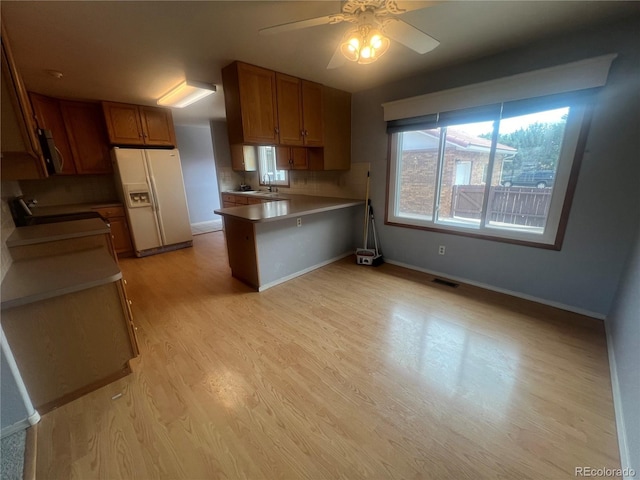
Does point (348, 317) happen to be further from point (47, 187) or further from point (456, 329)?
point (47, 187)

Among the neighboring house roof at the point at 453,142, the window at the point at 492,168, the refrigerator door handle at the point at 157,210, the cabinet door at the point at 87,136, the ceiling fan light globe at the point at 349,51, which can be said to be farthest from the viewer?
the refrigerator door handle at the point at 157,210

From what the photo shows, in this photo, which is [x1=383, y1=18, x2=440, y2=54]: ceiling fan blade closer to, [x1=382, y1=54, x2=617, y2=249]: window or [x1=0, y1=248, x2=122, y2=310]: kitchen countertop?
[x1=382, y1=54, x2=617, y2=249]: window

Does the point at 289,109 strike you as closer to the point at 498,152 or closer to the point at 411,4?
the point at 411,4

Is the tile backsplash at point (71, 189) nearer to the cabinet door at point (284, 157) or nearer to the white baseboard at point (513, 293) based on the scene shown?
the cabinet door at point (284, 157)

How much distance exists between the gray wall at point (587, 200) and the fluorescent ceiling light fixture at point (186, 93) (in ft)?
7.33

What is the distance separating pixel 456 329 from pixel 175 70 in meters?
3.55

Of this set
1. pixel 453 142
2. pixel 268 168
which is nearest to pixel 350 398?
pixel 453 142

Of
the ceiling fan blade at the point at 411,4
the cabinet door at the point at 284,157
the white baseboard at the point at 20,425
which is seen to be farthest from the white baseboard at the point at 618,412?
the cabinet door at the point at 284,157

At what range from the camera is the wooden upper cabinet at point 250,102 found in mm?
2416

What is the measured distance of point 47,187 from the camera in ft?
12.4

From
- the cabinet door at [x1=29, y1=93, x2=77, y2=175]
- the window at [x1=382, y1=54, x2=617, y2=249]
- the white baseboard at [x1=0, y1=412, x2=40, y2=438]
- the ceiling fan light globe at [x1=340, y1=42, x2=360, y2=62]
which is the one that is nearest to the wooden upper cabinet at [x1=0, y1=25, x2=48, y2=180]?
the white baseboard at [x1=0, y1=412, x2=40, y2=438]

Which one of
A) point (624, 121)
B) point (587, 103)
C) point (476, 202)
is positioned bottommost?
point (476, 202)

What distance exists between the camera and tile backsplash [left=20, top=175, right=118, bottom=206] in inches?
146

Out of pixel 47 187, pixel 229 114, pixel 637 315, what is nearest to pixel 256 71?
pixel 229 114
